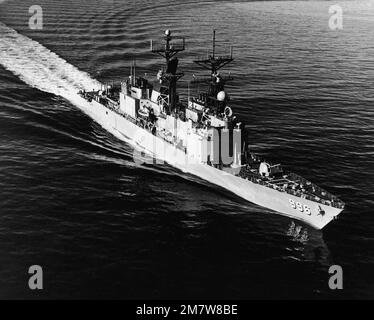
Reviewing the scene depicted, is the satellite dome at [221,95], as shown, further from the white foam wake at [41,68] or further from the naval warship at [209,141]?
the white foam wake at [41,68]

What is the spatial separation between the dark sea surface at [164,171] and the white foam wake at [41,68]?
0.95 ft

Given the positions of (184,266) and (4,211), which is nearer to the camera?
(184,266)

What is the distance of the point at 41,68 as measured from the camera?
70062 mm

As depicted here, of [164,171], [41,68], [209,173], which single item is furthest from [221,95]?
[41,68]

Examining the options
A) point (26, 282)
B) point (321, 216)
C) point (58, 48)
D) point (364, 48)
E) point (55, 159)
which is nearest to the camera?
point (26, 282)

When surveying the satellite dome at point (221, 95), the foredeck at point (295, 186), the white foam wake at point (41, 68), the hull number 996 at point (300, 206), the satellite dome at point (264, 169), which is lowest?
the hull number 996 at point (300, 206)

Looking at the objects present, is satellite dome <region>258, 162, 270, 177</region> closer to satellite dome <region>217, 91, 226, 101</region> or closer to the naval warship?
the naval warship

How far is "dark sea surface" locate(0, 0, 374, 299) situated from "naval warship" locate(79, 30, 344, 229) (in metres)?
1.63

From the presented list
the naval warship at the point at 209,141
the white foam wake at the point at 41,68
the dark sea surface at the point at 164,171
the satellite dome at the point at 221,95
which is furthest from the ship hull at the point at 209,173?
the white foam wake at the point at 41,68

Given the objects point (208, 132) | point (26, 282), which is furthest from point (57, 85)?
point (26, 282)

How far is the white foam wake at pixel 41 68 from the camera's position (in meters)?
66.3

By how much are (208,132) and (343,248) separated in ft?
55.2

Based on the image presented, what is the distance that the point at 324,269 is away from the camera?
109 feet
